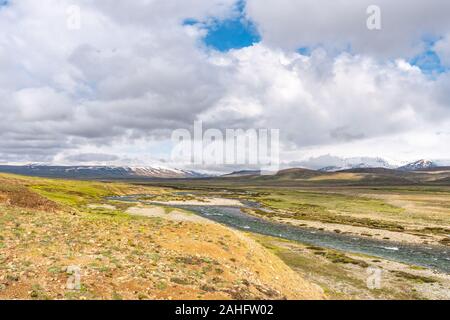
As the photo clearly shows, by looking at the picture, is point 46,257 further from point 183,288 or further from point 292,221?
point 292,221

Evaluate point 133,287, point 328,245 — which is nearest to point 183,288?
point 133,287

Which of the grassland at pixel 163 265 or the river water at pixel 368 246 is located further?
the river water at pixel 368 246

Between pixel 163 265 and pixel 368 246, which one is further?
pixel 368 246

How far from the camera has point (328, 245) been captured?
72125 mm

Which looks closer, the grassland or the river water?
the grassland

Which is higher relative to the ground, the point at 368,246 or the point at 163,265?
the point at 163,265

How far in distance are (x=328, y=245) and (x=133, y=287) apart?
5495 centimetres

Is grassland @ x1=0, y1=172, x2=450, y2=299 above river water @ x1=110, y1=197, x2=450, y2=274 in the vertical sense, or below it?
above

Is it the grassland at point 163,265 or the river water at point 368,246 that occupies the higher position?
the grassland at point 163,265

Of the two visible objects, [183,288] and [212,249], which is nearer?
[183,288]
